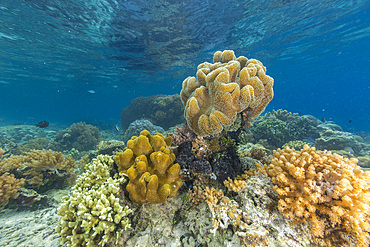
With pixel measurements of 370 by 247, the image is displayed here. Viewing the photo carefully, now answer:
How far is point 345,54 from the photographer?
29.9 meters

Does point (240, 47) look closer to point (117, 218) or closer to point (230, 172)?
point (230, 172)

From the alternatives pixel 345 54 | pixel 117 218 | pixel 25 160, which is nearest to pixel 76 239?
pixel 117 218

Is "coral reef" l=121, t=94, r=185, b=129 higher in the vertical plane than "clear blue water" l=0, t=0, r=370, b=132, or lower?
lower

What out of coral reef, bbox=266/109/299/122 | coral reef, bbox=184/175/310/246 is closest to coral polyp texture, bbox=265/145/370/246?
coral reef, bbox=184/175/310/246

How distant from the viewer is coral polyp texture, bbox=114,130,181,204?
2688mm

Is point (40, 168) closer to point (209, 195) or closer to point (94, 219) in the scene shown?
point (94, 219)

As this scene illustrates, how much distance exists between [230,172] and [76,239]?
3.03 meters

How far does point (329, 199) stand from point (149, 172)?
297 centimetres

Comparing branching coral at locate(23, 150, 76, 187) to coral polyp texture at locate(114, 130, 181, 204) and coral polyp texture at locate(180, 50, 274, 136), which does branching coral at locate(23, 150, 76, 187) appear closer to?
coral polyp texture at locate(114, 130, 181, 204)

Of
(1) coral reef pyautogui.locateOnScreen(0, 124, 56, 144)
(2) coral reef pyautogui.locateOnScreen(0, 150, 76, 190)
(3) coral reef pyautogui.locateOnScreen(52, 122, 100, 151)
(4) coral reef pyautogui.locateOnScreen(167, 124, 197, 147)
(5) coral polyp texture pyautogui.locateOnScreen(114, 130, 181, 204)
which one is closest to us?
(5) coral polyp texture pyautogui.locateOnScreen(114, 130, 181, 204)

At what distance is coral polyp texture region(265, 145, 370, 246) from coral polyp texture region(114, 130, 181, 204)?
1.88m

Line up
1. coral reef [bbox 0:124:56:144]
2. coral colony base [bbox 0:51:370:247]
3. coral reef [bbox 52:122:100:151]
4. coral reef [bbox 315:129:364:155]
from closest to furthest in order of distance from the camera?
coral colony base [bbox 0:51:370:247]
coral reef [bbox 315:129:364:155]
coral reef [bbox 52:122:100:151]
coral reef [bbox 0:124:56:144]

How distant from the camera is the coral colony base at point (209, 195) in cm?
219

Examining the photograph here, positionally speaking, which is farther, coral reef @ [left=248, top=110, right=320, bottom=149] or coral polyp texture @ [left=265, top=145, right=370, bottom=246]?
coral reef @ [left=248, top=110, right=320, bottom=149]
